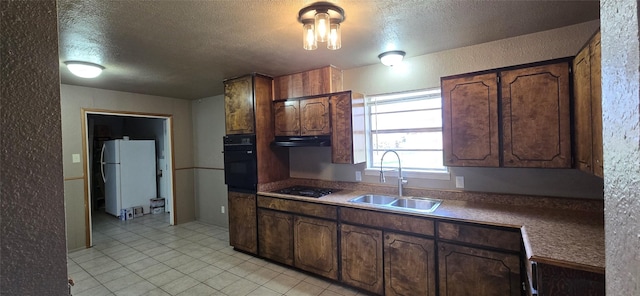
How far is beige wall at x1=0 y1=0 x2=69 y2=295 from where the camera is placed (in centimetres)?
48

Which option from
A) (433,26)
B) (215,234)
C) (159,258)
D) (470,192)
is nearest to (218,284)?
(159,258)

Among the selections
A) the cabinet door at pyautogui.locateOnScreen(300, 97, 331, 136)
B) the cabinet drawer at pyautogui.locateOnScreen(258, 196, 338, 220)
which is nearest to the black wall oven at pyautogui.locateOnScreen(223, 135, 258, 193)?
the cabinet drawer at pyautogui.locateOnScreen(258, 196, 338, 220)

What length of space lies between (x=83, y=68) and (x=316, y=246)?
307 centimetres

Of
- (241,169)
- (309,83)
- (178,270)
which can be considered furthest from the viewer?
(241,169)

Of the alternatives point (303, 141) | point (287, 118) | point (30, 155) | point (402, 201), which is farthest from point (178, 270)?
point (30, 155)

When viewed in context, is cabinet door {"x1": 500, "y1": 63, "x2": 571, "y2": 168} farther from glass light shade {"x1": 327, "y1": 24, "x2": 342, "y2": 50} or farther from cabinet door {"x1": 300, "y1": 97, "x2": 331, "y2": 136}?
cabinet door {"x1": 300, "y1": 97, "x2": 331, "y2": 136}

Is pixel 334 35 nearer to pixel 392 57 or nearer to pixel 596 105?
pixel 392 57

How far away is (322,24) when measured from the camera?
73.7 inches

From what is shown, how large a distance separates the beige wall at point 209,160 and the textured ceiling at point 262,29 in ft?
5.95

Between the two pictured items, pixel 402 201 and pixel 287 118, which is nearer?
pixel 402 201

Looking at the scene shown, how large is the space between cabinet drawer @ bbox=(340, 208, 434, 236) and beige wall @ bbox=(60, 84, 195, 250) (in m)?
3.47

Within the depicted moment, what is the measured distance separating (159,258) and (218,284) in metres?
1.26

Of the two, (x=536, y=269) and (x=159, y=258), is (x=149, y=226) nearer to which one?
(x=159, y=258)

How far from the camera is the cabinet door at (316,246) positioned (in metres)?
2.87
